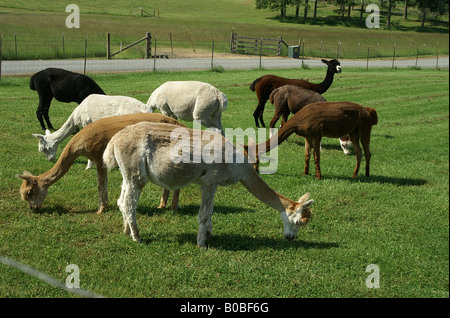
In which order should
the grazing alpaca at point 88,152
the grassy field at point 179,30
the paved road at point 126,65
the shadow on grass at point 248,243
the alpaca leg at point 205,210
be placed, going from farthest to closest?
the grassy field at point 179,30 → the paved road at point 126,65 → the grazing alpaca at point 88,152 → the shadow on grass at point 248,243 → the alpaca leg at point 205,210

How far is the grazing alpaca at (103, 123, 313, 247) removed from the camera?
682cm

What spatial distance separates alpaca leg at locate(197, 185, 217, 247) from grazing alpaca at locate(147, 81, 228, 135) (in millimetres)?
4954

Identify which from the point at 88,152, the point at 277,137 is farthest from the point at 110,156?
the point at 277,137

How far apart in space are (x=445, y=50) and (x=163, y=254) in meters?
4.37

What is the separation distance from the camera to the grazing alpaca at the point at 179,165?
6820 mm

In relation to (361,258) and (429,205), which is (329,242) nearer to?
(361,258)

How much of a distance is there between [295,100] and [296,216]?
6372 millimetres

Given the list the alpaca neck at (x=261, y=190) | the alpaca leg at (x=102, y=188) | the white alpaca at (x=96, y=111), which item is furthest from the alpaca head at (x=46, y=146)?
the alpaca neck at (x=261, y=190)

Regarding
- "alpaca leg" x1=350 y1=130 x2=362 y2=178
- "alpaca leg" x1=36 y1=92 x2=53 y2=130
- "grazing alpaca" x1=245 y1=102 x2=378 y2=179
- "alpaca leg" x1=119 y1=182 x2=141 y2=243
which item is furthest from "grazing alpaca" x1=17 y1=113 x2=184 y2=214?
"alpaca leg" x1=36 y1=92 x2=53 y2=130

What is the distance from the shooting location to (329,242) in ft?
24.6
